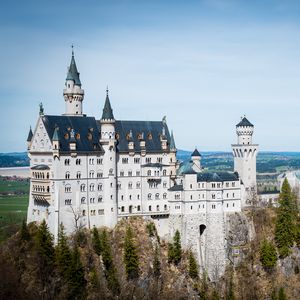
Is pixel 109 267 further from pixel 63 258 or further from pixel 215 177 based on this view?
pixel 215 177

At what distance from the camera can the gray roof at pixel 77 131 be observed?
325 ft

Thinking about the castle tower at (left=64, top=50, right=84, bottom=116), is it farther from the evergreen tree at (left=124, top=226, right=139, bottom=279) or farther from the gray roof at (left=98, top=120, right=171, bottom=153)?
the evergreen tree at (left=124, top=226, right=139, bottom=279)

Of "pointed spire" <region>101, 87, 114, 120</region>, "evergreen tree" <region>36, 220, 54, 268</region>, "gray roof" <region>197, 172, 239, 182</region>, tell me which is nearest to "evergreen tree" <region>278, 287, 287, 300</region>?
"gray roof" <region>197, 172, 239, 182</region>

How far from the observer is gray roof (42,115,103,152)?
325 feet

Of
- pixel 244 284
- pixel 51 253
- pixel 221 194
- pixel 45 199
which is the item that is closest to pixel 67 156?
pixel 45 199

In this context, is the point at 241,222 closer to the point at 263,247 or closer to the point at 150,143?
the point at 263,247

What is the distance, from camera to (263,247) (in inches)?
4151

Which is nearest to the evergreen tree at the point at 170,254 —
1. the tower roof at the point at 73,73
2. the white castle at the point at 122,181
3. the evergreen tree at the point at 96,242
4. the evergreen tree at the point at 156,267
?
the evergreen tree at the point at 156,267

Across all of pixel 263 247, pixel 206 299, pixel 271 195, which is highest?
pixel 271 195

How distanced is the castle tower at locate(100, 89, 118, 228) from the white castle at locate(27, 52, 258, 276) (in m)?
0.16

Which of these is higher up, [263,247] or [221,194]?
[221,194]

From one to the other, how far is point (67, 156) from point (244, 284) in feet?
119

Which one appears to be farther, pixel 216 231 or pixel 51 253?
pixel 216 231

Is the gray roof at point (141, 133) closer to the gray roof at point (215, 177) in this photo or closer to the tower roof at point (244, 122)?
the gray roof at point (215, 177)
